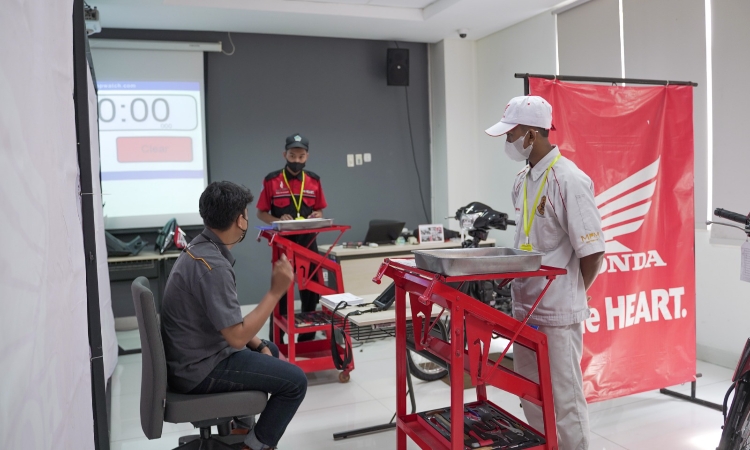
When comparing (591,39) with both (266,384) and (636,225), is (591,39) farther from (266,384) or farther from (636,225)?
(266,384)

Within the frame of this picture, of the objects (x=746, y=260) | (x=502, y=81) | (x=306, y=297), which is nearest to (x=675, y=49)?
(x=502, y=81)

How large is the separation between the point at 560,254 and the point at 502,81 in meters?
4.44

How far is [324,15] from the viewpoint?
18.7ft

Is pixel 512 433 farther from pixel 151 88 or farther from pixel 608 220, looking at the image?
pixel 151 88

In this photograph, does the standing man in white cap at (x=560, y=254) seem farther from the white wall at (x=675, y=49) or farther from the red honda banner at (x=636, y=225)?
the white wall at (x=675, y=49)

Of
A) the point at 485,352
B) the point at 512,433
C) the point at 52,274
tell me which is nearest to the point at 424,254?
the point at 485,352

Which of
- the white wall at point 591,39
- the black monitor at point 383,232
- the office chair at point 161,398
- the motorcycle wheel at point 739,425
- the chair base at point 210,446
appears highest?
the white wall at point 591,39

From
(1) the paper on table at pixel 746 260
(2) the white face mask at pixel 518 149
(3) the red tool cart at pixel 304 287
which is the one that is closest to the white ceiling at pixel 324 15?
(3) the red tool cart at pixel 304 287

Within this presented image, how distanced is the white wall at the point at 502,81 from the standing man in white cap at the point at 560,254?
12.2 feet

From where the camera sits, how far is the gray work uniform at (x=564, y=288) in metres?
2.28

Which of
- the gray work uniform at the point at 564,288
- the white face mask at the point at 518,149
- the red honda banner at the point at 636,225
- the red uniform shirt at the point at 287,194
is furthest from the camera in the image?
the red uniform shirt at the point at 287,194

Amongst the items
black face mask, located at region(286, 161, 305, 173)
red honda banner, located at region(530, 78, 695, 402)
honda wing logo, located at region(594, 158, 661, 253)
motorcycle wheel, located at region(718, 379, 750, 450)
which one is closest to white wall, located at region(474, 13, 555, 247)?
black face mask, located at region(286, 161, 305, 173)

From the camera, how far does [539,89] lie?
118 inches

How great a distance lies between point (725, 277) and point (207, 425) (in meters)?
3.64
